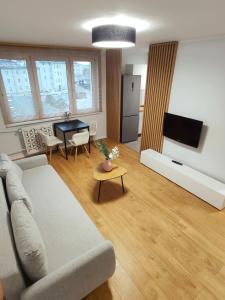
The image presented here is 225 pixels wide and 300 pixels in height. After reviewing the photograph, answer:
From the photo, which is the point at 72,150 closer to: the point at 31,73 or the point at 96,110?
the point at 96,110

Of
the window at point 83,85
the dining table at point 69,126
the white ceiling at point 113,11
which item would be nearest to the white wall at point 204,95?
the white ceiling at point 113,11

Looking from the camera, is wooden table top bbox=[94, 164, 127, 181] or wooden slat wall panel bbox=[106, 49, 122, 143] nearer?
wooden table top bbox=[94, 164, 127, 181]

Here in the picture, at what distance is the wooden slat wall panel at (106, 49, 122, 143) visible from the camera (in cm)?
455

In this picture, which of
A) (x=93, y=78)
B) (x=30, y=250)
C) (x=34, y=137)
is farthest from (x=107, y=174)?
(x=93, y=78)

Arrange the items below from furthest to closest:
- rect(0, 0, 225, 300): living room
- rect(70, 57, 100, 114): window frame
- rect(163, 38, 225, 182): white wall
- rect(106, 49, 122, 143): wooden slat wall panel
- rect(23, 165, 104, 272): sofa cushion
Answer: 1. rect(106, 49, 122, 143): wooden slat wall panel
2. rect(70, 57, 100, 114): window frame
3. rect(163, 38, 225, 182): white wall
4. rect(23, 165, 104, 272): sofa cushion
5. rect(0, 0, 225, 300): living room

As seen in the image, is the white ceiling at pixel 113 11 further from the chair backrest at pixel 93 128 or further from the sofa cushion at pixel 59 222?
the chair backrest at pixel 93 128

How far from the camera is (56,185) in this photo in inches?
103

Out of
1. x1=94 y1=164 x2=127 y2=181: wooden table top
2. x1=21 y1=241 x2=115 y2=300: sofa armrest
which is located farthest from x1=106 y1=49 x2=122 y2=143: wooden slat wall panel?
x1=21 y1=241 x2=115 y2=300: sofa armrest

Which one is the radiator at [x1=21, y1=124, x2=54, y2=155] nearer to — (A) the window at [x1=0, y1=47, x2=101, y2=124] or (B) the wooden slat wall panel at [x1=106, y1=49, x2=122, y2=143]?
(A) the window at [x1=0, y1=47, x2=101, y2=124]

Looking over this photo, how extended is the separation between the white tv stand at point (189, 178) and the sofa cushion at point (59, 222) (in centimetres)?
193

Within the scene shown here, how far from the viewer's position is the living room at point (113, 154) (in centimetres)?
149

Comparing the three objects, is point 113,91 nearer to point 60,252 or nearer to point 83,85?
point 83,85

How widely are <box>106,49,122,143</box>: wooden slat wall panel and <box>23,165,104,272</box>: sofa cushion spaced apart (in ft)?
9.22

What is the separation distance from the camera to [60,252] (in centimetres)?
168
